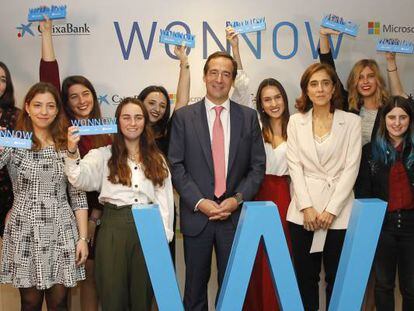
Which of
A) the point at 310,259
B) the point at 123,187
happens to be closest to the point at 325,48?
the point at 310,259

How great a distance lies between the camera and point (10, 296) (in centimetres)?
344

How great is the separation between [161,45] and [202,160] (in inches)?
49.0

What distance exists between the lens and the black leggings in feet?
8.02

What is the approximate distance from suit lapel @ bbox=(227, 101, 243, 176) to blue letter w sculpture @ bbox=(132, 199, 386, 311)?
3.09 feet

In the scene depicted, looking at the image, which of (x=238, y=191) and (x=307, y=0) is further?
(x=307, y=0)

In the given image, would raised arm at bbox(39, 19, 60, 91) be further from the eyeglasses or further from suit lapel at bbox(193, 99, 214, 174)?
the eyeglasses

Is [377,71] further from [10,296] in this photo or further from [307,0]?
[10,296]

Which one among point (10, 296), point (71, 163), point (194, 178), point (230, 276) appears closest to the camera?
point (230, 276)

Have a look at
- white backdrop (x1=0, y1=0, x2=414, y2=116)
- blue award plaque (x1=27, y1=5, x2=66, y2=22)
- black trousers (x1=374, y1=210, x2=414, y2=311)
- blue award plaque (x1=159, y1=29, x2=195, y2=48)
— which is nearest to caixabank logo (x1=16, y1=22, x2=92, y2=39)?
white backdrop (x1=0, y1=0, x2=414, y2=116)

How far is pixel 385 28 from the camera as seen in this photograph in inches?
141

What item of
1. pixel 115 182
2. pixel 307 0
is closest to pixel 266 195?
pixel 115 182

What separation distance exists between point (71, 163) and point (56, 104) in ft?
1.14

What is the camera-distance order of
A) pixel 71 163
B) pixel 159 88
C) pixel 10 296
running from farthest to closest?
pixel 10 296 → pixel 159 88 → pixel 71 163

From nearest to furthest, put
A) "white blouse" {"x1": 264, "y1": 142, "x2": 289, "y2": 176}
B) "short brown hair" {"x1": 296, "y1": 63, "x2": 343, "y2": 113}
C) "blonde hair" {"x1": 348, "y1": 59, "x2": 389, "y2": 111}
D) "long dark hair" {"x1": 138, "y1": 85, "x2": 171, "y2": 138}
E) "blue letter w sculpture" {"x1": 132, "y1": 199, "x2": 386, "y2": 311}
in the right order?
"blue letter w sculpture" {"x1": 132, "y1": 199, "x2": 386, "y2": 311} < "short brown hair" {"x1": 296, "y1": 63, "x2": 343, "y2": 113} < "white blouse" {"x1": 264, "y1": 142, "x2": 289, "y2": 176} < "long dark hair" {"x1": 138, "y1": 85, "x2": 171, "y2": 138} < "blonde hair" {"x1": 348, "y1": 59, "x2": 389, "y2": 111}
